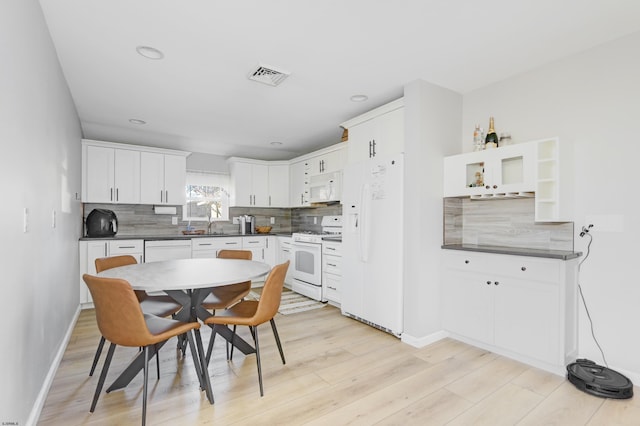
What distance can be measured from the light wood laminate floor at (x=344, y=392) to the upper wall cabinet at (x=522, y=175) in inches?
50.6

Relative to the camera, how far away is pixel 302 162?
225 inches

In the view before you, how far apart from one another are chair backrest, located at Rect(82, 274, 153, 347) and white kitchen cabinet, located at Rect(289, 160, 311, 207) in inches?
153

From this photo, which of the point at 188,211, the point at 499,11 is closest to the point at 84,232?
the point at 188,211

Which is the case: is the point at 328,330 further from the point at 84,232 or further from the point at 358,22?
the point at 84,232

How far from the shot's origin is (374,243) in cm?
343

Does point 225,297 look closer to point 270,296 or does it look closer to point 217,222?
point 270,296

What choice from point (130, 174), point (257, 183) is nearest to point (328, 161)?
point (257, 183)

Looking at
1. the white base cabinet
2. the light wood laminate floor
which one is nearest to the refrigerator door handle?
the white base cabinet

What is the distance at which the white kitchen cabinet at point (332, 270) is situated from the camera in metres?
4.21

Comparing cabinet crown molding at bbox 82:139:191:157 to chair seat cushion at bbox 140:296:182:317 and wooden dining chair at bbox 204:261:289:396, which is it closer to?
chair seat cushion at bbox 140:296:182:317

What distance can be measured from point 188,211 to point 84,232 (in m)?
1.53

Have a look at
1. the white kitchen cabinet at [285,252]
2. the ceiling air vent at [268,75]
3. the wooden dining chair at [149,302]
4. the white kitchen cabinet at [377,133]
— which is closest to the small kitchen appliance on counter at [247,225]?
the white kitchen cabinet at [285,252]

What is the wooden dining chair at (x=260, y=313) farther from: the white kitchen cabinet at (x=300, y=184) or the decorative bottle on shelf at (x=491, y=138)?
the white kitchen cabinet at (x=300, y=184)

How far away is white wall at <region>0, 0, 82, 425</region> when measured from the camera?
4.69 ft
